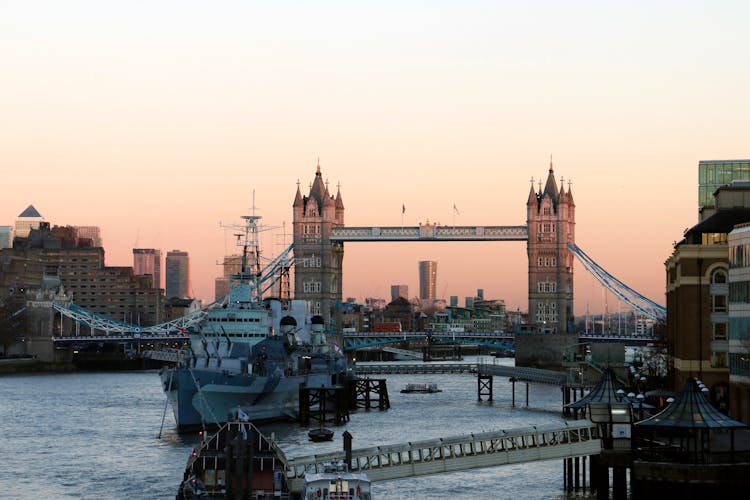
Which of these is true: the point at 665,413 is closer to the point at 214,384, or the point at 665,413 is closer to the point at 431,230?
the point at 214,384

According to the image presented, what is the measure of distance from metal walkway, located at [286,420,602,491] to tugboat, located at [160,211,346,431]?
25416 millimetres

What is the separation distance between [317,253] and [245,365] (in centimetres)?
10440

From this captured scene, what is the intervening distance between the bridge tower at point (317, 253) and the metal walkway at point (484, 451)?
128 meters

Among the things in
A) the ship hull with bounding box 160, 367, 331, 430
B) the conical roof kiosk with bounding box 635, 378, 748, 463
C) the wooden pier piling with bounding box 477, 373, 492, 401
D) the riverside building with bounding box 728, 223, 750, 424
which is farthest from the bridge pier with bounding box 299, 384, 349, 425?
the conical roof kiosk with bounding box 635, 378, 748, 463

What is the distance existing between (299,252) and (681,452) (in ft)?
460

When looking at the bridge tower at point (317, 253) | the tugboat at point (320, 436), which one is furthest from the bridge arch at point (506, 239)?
the tugboat at point (320, 436)

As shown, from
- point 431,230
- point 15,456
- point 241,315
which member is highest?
point 431,230

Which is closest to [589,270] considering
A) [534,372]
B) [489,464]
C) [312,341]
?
[534,372]

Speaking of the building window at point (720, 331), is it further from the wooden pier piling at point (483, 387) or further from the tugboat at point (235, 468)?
the wooden pier piling at point (483, 387)

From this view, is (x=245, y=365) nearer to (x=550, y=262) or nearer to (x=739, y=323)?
(x=739, y=323)

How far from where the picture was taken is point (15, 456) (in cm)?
6419

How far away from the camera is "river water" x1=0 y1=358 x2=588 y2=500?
5300cm

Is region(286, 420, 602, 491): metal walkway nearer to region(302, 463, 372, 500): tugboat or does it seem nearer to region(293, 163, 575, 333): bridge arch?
region(302, 463, 372, 500): tugboat

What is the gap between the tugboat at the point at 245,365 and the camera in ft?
244
